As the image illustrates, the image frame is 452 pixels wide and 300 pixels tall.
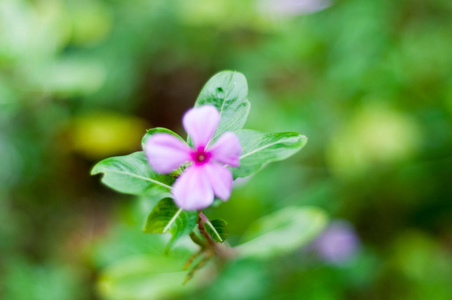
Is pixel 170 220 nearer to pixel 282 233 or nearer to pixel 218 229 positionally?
pixel 218 229

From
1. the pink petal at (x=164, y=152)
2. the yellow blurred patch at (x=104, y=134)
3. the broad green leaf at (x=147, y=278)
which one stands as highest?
the yellow blurred patch at (x=104, y=134)

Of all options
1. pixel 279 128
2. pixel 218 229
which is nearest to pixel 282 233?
pixel 218 229

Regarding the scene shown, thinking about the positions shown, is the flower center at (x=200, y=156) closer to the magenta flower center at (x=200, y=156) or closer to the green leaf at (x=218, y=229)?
the magenta flower center at (x=200, y=156)

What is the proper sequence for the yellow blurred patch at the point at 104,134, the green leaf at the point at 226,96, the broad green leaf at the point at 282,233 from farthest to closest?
1. the yellow blurred patch at the point at 104,134
2. the broad green leaf at the point at 282,233
3. the green leaf at the point at 226,96

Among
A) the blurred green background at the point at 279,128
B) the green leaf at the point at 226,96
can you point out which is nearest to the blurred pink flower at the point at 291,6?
the blurred green background at the point at 279,128

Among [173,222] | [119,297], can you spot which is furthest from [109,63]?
[173,222]

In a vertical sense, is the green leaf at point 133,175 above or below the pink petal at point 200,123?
below

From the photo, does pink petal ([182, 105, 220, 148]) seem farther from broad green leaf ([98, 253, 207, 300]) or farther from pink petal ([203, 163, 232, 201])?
broad green leaf ([98, 253, 207, 300])
